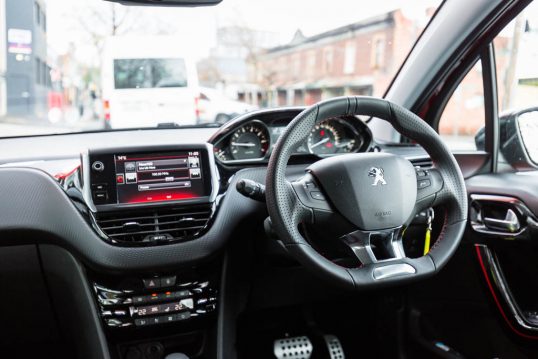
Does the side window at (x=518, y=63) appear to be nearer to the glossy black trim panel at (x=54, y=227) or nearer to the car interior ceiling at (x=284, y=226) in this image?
the car interior ceiling at (x=284, y=226)

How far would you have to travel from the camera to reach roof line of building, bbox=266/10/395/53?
2947mm

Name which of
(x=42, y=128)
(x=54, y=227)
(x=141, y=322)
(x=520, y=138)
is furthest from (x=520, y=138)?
(x=42, y=128)

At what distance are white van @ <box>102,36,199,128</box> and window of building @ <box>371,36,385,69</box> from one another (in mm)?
1034

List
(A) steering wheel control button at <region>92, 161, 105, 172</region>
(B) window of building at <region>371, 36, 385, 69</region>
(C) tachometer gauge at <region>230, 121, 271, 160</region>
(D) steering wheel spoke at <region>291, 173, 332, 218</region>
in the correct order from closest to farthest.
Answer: (D) steering wheel spoke at <region>291, 173, 332, 218</region>, (A) steering wheel control button at <region>92, 161, 105, 172</region>, (C) tachometer gauge at <region>230, 121, 271, 160</region>, (B) window of building at <region>371, 36, 385, 69</region>

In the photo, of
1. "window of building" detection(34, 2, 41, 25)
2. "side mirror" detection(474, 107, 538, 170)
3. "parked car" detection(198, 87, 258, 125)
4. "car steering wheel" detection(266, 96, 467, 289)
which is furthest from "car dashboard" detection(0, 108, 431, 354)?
"side mirror" detection(474, 107, 538, 170)

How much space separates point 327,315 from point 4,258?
167 cm

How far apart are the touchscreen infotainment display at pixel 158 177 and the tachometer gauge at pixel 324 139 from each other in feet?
2.37

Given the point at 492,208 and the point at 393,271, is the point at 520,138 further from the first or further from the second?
the point at 393,271

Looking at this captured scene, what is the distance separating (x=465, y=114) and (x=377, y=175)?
4.04 ft

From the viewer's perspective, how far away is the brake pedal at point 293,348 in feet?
8.57

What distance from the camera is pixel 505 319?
90.7 inches

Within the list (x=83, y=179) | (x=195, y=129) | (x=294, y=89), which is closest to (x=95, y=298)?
(x=83, y=179)

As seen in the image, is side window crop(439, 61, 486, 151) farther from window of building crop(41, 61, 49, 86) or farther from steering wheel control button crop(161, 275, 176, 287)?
window of building crop(41, 61, 49, 86)

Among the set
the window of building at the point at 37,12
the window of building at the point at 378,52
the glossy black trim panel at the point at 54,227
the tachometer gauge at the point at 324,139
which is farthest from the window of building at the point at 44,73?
the window of building at the point at 378,52
